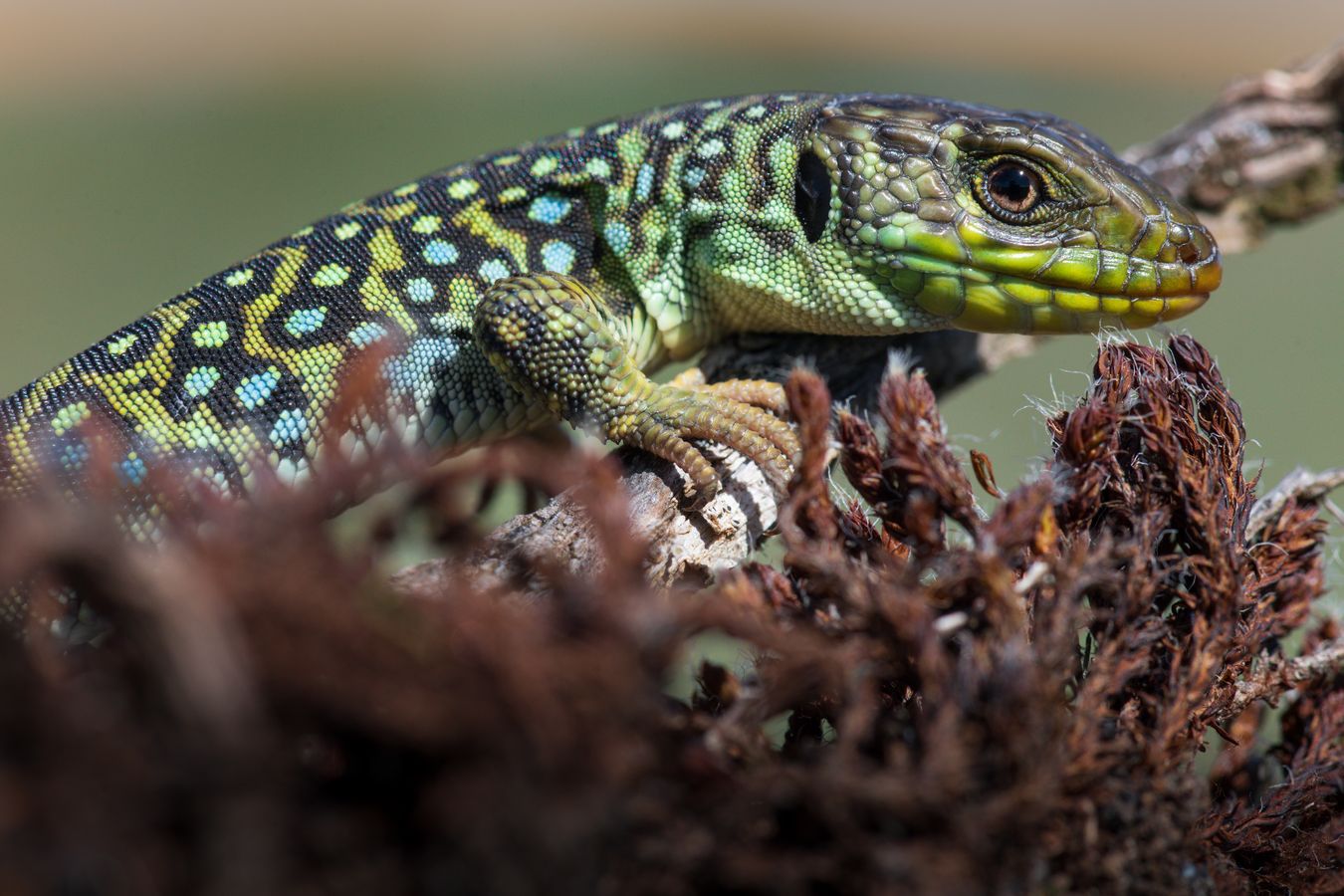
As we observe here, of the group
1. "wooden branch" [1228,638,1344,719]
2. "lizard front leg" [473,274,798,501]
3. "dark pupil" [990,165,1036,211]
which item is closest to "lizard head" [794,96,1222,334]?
"dark pupil" [990,165,1036,211]

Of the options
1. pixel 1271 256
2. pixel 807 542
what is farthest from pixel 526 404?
pixel 1271 256

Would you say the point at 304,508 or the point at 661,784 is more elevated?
the point at 304,508

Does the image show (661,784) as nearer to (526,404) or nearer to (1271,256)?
(526,404)

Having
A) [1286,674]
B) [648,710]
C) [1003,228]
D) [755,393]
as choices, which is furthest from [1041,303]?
[648,710]

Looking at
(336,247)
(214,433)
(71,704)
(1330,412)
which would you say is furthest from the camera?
(1330,412)

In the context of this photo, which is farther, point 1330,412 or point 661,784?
point 1330,412

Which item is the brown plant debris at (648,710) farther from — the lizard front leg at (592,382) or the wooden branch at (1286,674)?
the lizard front leg at (592,382)

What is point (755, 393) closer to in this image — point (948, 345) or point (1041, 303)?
point (1041, 303)

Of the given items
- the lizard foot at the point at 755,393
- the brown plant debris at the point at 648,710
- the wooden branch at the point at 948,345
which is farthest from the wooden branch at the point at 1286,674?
the lizard foot at the point at 755,393
